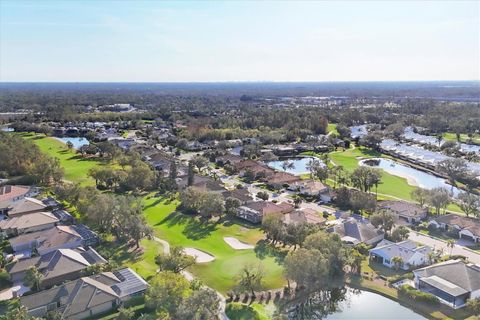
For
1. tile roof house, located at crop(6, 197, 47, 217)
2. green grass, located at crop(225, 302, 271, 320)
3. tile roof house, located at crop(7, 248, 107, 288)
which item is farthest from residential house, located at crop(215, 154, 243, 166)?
green grass, located at crop(225, 302, 271, 320)

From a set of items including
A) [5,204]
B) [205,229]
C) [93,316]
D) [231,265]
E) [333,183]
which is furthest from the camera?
[333,183]

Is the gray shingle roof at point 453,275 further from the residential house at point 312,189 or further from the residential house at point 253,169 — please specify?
the residential house at point 253,169

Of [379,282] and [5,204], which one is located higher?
[5,204]

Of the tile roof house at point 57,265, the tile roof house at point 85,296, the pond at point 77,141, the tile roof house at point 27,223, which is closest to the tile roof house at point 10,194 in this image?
the tile roof house at point 27,223

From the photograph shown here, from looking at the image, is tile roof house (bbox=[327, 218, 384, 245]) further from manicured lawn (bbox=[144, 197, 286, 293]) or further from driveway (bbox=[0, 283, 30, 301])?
driveway (bbox=[0, 283, 30, 301])

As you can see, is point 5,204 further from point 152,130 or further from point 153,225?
point 152,130

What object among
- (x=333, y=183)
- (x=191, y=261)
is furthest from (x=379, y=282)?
(x=333, y=183)

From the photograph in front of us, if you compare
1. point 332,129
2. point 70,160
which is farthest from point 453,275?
point 332,129
